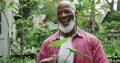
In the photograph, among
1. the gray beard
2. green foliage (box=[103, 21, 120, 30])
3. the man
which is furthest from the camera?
green foliage (box=[103, 21, 120, 30])

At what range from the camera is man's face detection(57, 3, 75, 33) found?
320 centimetres

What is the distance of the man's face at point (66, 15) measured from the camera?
3199 mm

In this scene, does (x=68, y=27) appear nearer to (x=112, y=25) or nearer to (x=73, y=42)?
(x=73, y=42)

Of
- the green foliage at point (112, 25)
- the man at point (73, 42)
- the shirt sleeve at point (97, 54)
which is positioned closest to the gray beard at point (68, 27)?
the man at point (73, 42)

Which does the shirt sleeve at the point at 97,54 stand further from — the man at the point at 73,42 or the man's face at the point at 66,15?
the man's face at the point at 66,15

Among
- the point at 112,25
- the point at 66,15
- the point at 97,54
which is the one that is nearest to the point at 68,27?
the point at 66,15

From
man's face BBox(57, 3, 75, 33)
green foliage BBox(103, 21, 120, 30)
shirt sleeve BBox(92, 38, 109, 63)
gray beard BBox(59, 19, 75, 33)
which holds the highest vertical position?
man's face BBox(57, 3, 75, 33)

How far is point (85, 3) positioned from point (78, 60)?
4040mm

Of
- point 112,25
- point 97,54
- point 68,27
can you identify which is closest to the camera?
point 97,54

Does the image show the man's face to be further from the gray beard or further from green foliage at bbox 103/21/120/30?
green foliage at bbox 103/21/120/30

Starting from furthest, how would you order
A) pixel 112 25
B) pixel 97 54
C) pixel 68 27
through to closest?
pixel 112 25, pixel 68 27, pixel 97 54

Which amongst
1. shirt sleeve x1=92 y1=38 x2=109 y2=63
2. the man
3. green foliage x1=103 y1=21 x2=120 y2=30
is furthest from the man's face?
green foliage x1=103 y1=21 x2=120 y2=30

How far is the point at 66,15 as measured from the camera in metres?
3.19

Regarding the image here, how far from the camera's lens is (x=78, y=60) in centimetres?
311
